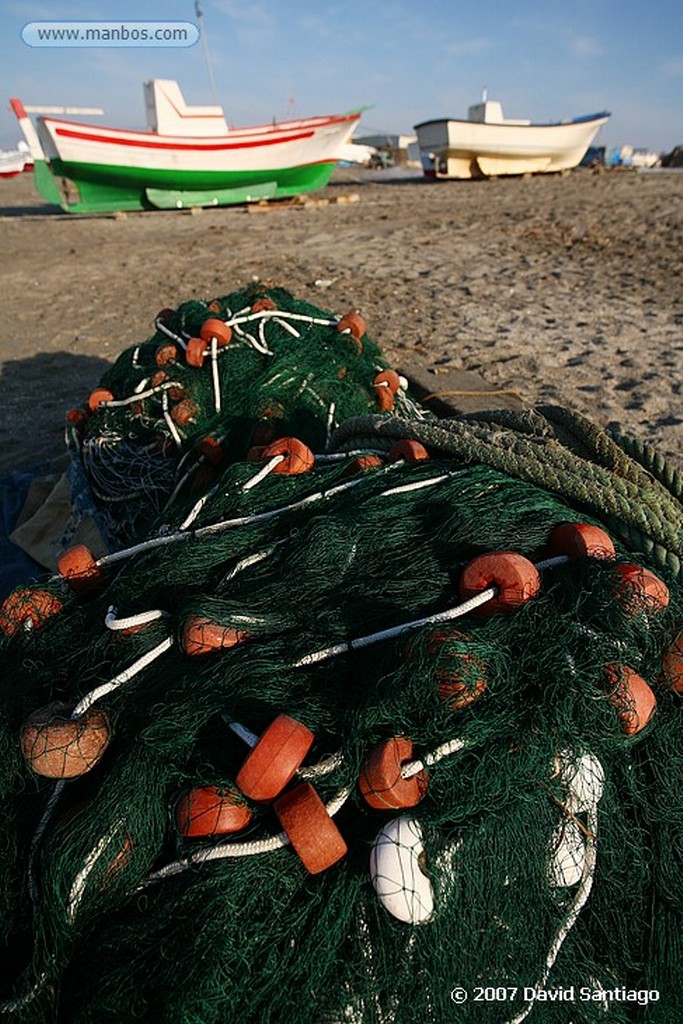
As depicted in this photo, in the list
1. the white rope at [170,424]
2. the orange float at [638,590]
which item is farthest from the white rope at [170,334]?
the orange float at [638,590]

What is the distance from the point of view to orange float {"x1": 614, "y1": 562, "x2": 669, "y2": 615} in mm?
1402

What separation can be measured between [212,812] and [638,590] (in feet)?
3.16

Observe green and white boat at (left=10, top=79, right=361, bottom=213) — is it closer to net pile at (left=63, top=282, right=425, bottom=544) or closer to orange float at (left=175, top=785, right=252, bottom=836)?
net pile at (left=63, top=282, right=425, bottom=544)

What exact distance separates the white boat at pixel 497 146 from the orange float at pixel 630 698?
899 inches

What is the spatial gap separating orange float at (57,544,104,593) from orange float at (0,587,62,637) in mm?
107

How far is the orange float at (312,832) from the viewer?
1163mm

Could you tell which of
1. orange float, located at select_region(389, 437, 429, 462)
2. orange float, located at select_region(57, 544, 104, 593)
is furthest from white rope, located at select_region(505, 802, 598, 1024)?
orange float, located at select_region(57, 544, 104, 593)

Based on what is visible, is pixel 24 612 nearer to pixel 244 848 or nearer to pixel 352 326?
pixel 244 848

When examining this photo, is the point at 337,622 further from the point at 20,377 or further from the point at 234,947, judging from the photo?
the point at 20,377

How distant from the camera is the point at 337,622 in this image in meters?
1.47

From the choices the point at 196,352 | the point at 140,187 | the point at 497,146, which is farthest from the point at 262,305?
the point at 497,146

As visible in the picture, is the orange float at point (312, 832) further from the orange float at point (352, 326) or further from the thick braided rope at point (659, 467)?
the orange float at point (352, 326)

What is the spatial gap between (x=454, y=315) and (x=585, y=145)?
69.2ft


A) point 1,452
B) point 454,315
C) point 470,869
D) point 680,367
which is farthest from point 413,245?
point 470,869
